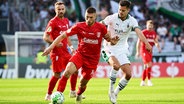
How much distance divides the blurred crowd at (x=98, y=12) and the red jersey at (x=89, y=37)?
22.2m

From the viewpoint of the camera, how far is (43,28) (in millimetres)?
34625

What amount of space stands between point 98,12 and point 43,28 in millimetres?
3663

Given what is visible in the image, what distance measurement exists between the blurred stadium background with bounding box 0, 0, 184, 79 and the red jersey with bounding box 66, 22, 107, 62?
18.6 metres

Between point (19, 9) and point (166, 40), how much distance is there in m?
9.65

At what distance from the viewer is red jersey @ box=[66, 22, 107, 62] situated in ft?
38.2

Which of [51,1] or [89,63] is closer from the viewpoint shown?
[89,63]

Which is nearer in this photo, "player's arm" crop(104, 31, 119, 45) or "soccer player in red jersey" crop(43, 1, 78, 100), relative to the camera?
"player's arm" crop(104, 31, 119, 45)

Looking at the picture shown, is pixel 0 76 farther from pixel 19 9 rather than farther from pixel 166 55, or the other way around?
pixel 166 55

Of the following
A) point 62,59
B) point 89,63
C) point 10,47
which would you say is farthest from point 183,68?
point 89,63

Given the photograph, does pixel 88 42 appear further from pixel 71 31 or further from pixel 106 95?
pixel 106 95

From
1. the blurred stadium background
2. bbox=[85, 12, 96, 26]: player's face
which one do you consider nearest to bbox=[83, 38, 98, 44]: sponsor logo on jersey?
bbox=[85, 12, 96, 26]: player's face

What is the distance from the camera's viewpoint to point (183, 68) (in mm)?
30641

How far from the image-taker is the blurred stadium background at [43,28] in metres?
30.6

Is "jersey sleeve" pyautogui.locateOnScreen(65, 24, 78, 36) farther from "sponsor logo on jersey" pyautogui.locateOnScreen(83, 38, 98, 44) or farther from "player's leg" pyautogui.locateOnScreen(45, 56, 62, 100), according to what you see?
"player's leg" pyautogui.locateOnScreen(45, 56, 62, 100)
